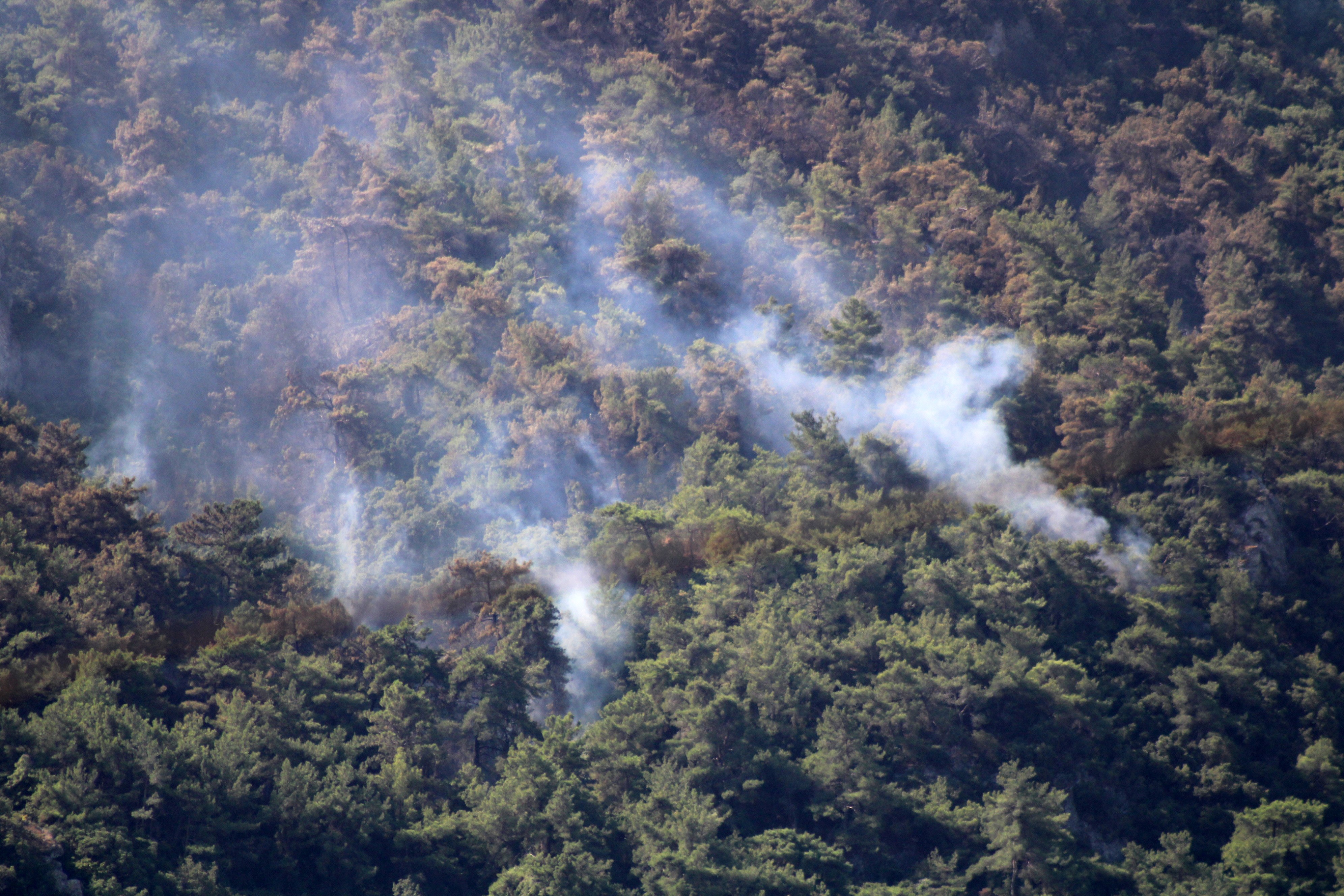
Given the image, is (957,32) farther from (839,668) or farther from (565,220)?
(839,668)

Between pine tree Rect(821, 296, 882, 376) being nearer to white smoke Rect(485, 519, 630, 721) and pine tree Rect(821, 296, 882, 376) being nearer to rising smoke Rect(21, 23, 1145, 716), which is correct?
rising smoke Rect(21, 23, 1145, 716)

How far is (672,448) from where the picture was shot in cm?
4231

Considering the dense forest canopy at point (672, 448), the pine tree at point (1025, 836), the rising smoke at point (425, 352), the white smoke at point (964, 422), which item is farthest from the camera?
the rising smoke at point (425, 352)

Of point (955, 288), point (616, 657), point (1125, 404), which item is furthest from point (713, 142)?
point (616, 657)

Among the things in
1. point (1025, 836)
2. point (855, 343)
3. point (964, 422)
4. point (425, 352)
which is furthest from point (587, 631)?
point (425, 352)

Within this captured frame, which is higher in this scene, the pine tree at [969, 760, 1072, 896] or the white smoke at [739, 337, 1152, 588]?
the white smoke at [739, 337, 1152, 588]

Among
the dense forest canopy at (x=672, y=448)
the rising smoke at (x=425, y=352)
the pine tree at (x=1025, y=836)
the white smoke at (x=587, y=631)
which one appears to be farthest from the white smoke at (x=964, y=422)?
the white smoke at (x=587, y=631)

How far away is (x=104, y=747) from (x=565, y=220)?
2868 cm

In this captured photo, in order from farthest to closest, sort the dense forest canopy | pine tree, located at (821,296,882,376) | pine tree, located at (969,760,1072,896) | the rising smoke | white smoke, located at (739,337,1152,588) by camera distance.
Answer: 1. pine tree, located at (821,296,882,376)
2. the rising smoke
3. white smoke, located at (739,337,1152,588)
4. the dense forest canopy
5. pine tree, located at (969,760,1072,896)

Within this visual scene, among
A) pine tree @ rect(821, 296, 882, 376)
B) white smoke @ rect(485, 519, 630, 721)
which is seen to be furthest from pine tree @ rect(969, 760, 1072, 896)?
pine tree @ rect(821, 296, 882, 376)

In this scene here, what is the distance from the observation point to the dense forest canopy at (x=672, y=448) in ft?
98.9

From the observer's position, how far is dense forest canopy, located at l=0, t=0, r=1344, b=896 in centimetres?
3014

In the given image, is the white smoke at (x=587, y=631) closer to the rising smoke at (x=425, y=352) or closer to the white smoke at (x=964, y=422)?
the rising smoke at (x=425, y=352)

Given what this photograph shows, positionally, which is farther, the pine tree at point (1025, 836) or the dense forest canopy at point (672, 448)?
the dense forest canopy at point (672, 448)
